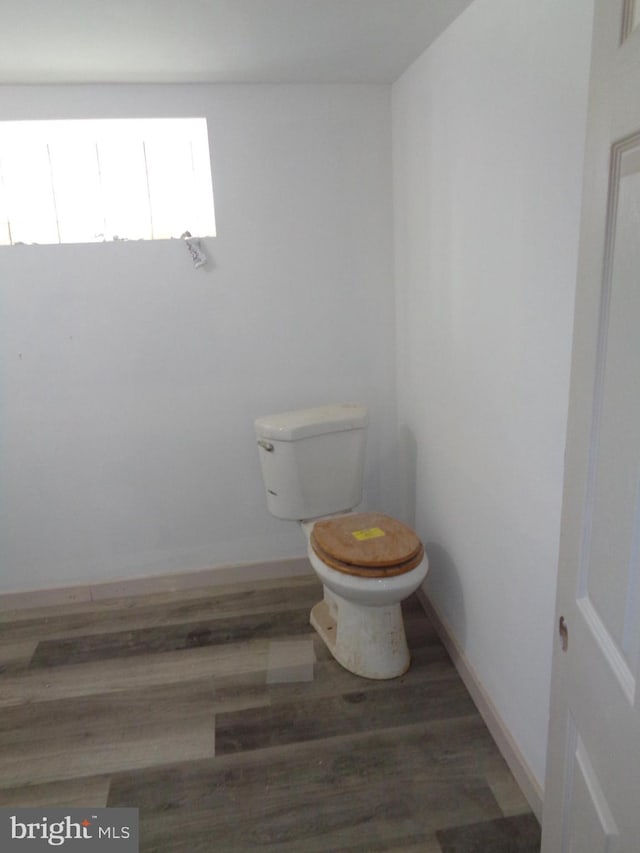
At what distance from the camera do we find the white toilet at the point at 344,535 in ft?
6.76

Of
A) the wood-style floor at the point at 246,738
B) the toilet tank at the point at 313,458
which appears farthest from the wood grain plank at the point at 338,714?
the toilet tank at the point at 313,458

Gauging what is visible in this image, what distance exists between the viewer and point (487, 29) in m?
1.60

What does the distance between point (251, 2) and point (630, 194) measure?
1.31 meters

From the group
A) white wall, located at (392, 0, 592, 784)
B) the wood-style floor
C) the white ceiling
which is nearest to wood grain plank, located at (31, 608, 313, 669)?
the wood-style floor

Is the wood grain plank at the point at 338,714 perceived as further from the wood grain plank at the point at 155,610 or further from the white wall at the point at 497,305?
the wood grain plank at the point at 155,610

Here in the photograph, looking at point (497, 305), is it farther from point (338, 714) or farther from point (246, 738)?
point (246, 738)

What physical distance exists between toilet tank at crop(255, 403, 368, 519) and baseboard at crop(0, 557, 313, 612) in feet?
1.46

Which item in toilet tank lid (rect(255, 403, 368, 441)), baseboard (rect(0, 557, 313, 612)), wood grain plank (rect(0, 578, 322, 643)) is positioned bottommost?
wood grain plank (rect(0, 578, 322, 643))

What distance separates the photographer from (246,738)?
1969 millimetres

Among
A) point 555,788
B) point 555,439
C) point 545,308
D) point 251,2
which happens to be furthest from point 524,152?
point 555,788

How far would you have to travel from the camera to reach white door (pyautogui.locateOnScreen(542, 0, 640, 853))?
750 mm

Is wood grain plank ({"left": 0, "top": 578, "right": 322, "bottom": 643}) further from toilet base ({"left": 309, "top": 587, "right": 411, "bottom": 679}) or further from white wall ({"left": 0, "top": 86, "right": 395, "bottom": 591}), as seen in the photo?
toilet base ({"left": 309, "top": 587, "right": 411, "bottom": 679})

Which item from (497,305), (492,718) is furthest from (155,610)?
(497,305)

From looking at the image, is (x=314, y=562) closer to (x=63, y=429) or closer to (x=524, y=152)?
(x=63, y=429)
